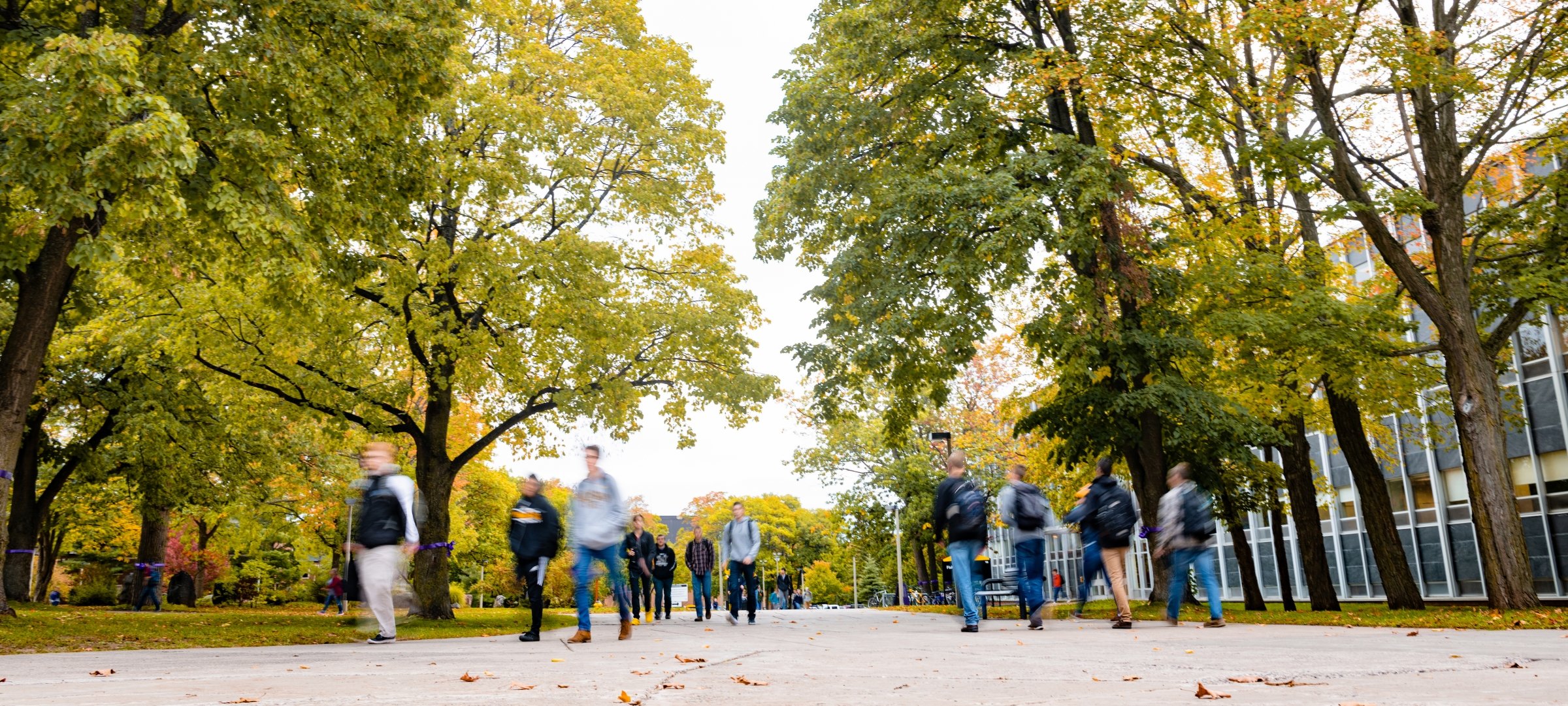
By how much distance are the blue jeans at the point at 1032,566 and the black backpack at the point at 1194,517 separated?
2.26m

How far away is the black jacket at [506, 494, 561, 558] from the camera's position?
11.8 metres

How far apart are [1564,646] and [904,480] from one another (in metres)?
28.2

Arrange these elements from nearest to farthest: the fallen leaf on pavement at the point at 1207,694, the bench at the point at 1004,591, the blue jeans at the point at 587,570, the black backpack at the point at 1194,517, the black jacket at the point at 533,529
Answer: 1. the fallen leaf on pavement at the point at 1207,694
2. the blue jeans at the point at 587,570
3. the black jacket at the point at 533,529
4. the black backpack at the point at 1194,517
5. the bench at the point at 1004,591

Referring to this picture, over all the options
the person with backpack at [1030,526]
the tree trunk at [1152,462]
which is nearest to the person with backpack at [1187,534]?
the person with backpack at [1030,526]

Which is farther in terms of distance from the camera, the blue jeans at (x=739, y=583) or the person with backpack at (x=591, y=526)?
the blue jeans at (x=739, y=583)

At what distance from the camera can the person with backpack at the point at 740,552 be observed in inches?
688

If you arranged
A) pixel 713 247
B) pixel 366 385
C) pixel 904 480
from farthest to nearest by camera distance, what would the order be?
pixel 904 480, pixel 713 247, pixel 366 385

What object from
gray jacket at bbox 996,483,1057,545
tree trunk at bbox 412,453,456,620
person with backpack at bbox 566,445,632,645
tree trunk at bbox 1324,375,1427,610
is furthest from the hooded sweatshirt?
tree trunk at bbox 1324,375,1427,610

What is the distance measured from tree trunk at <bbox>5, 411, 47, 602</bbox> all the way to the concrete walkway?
66.7 feet

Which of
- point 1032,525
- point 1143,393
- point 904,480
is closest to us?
point 1032,525

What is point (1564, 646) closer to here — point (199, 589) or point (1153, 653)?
point (1153, 653)

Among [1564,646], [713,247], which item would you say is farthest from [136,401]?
[1564,646]

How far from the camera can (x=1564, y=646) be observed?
8.48 metres

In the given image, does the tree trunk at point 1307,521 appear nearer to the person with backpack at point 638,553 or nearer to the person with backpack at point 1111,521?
the person with backpack at point 1111,521
